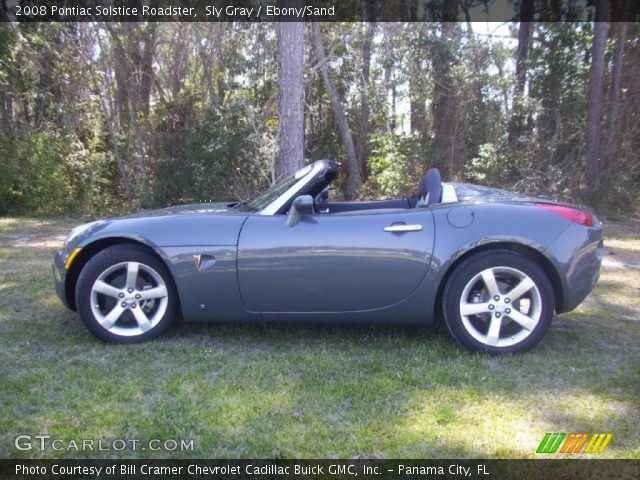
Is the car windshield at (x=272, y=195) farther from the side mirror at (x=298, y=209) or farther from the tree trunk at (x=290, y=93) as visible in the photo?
the tree trunk at (x=290, y=93)

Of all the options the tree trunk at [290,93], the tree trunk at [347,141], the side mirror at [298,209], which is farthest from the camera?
the tree trunk at [347,141]

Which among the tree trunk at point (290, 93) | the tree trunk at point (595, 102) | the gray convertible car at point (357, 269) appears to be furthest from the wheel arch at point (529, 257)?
the tree trunk at point (595, 102)

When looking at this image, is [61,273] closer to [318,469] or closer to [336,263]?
[336,263]

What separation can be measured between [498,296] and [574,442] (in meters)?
1.12

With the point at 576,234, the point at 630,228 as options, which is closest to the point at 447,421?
the point at 576,234

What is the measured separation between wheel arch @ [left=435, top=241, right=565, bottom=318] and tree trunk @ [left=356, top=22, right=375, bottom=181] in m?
10.1

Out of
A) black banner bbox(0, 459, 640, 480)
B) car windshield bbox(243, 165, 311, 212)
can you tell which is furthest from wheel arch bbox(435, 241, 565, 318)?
black banner bbox(0, 459, 640, 480)

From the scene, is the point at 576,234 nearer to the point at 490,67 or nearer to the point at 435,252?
the point at 435,252

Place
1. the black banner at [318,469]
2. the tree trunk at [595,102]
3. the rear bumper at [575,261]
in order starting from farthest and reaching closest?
the tree trunk at [595,102] < the rear bumper at [575,261] < the black banner at [318,469]

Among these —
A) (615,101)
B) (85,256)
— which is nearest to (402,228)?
(85,256)

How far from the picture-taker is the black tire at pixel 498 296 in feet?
11.2

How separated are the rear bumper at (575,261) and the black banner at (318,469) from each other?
4.35ft

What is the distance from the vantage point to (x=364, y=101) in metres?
13.5

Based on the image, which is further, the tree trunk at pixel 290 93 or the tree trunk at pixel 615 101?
the tree trunk at pixel 615 101
